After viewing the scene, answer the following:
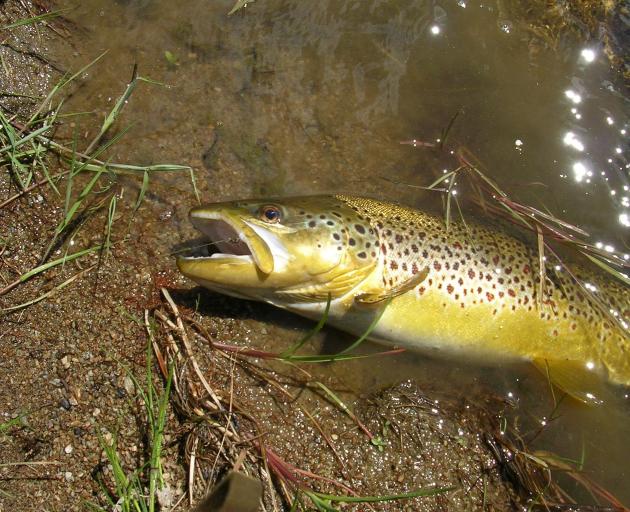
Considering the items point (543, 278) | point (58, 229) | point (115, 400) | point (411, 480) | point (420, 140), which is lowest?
point (411, 480)

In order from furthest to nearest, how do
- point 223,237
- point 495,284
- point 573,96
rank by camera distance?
point 573,96, point 495,284, point 223,237

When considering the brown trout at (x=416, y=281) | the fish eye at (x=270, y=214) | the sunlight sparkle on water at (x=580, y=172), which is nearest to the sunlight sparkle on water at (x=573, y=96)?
the sunlight sparkle on water at (x=580, y=172)

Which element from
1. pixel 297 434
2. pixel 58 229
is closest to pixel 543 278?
pixel 297 434

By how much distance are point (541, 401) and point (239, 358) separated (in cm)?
219

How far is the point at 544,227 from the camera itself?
4.03 metres

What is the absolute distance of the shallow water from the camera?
3.91 meters

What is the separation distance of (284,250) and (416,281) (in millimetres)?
820

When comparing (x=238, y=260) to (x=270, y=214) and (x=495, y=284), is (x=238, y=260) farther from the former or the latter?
(x=495, y=284)

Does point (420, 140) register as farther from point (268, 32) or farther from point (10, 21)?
point (10, 21)

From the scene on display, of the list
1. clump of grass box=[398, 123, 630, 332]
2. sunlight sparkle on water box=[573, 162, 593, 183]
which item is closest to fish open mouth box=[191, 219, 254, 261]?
clump of grass box=[398, 123, 630, 332]

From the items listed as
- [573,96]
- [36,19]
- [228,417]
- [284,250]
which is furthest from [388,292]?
[36,19]

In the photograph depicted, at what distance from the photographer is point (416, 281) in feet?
10.7

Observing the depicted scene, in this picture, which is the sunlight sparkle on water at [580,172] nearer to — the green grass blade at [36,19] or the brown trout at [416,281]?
the brown trout at [416,281]

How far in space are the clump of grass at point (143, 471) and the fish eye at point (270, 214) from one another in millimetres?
1014
